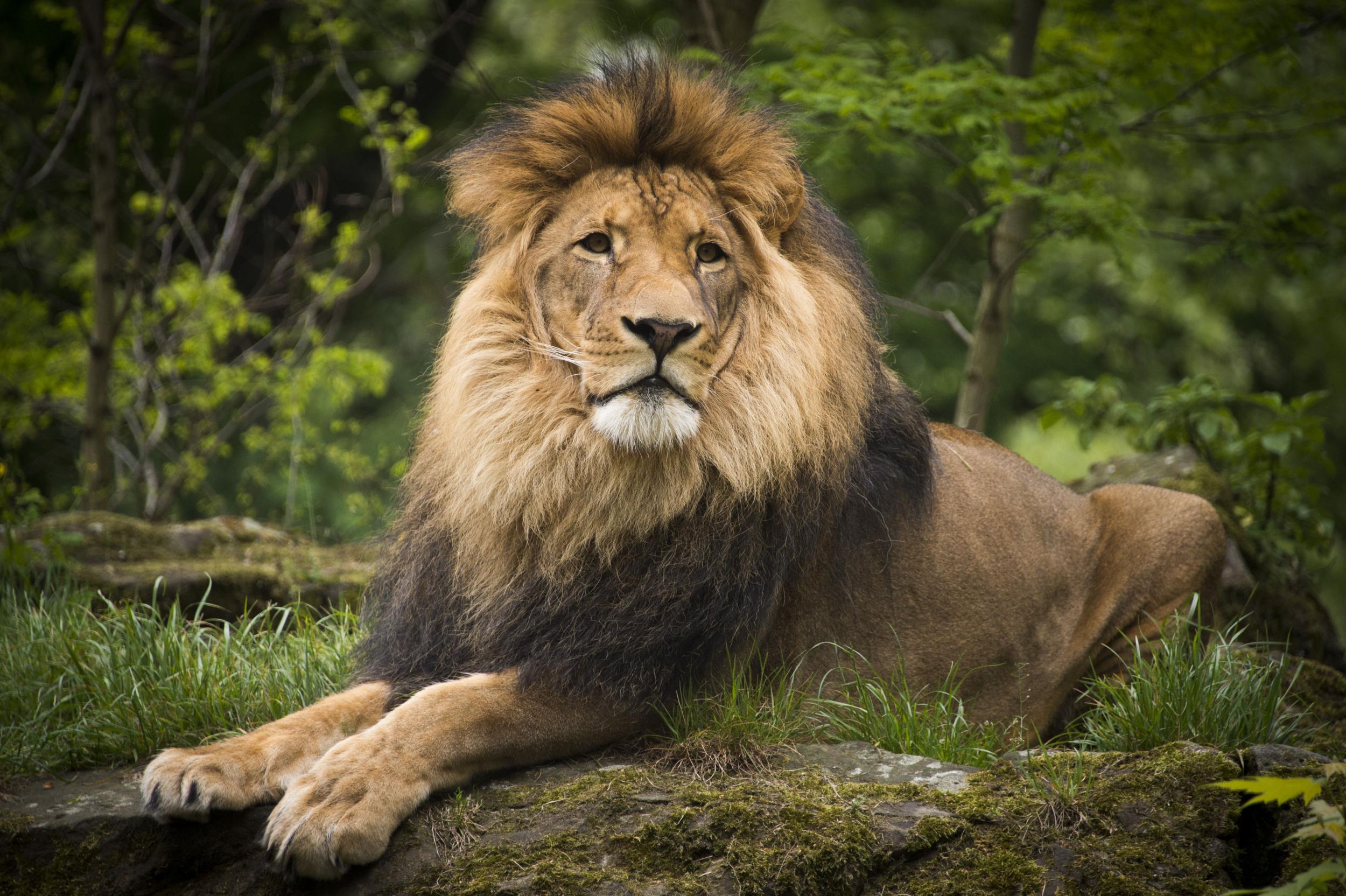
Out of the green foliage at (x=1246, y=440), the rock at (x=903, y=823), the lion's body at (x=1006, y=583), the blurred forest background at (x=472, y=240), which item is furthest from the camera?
the blurred forest background at (x=472, y=240)

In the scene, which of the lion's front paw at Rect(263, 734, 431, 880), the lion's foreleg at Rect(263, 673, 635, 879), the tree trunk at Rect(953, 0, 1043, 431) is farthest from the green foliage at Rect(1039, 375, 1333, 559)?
the lion's front paw at Rect(263, 734, 431, 880)

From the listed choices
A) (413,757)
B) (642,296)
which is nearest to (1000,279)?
(642,296)

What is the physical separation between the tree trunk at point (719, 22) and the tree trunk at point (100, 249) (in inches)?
137

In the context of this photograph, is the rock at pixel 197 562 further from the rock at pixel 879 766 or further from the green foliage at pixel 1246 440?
the green foliage at pixel 1246 440

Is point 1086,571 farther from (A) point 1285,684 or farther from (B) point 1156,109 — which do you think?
(B) point 1156,109

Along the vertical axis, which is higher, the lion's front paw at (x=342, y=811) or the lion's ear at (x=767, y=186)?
the lion's ear at (x=767, y=186)

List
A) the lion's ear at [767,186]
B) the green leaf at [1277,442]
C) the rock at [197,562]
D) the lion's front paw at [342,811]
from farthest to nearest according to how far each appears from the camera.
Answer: the green leaf at [1277,442] → the rock at [197,562] → the lion's ear at [767,186] → the lion's front paw at [342,811]

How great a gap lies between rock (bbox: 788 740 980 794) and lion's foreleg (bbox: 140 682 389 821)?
1.29 metres

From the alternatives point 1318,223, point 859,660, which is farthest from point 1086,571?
point 1318,223

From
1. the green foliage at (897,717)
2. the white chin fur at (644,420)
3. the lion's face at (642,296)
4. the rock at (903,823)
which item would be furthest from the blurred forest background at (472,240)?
the rock at (903,823)

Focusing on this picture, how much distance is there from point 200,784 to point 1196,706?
2772mm

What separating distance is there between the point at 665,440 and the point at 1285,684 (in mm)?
2978

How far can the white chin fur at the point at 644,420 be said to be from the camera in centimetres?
329

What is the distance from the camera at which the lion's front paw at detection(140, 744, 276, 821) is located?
3012mm
